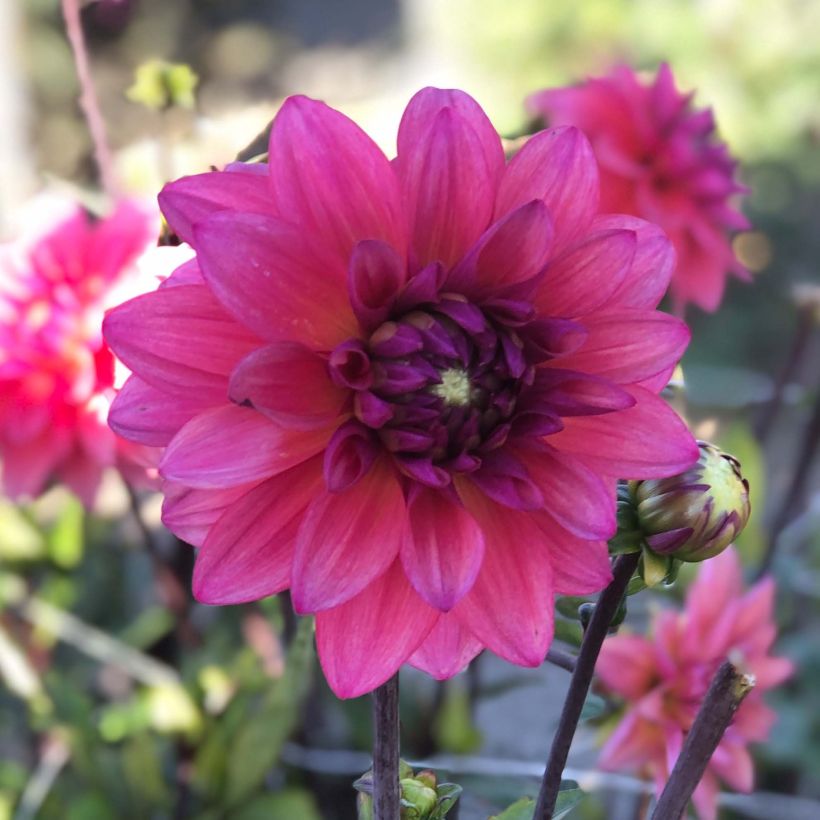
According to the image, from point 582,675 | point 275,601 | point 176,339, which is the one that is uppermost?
point 176,339

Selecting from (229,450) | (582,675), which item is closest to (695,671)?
(582,675)

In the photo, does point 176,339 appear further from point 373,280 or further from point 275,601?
point 275,601

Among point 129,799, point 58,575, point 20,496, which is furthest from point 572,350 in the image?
point 58,575

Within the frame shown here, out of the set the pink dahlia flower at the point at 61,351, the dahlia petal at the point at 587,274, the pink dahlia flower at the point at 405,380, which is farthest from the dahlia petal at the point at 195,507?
the pink dahlia flower at the point at 61,351

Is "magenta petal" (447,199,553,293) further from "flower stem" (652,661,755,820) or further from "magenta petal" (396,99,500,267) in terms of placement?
"flower stem" (652,661,755,820)

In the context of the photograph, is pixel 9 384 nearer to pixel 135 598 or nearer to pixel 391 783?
pixel 391 783
